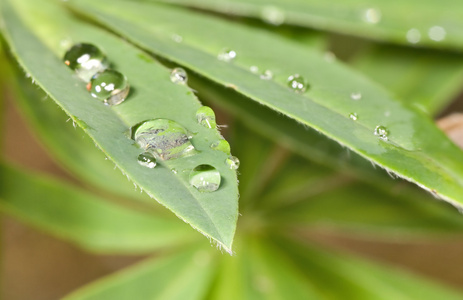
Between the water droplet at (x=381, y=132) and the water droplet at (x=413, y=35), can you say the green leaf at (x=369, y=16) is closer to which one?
the water droplet at (x=413, y=35)

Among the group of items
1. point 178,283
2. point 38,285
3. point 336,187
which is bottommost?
point 38,285

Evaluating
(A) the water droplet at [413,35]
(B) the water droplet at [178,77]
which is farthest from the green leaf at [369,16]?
(B) the water droplet at [178,77]

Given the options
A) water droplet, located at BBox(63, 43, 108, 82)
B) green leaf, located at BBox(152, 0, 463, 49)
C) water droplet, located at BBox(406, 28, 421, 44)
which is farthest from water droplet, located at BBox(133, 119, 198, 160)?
water droplet, located at BBox(406, 28, 421, 44)

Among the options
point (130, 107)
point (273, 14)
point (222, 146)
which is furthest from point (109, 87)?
point (273, 14)

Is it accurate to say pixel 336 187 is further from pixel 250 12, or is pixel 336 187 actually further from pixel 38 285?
pixel 38 285

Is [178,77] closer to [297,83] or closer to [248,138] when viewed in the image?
[297,83]

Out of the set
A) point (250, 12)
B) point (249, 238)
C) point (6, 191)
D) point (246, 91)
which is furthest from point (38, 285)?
point (246, 91)
